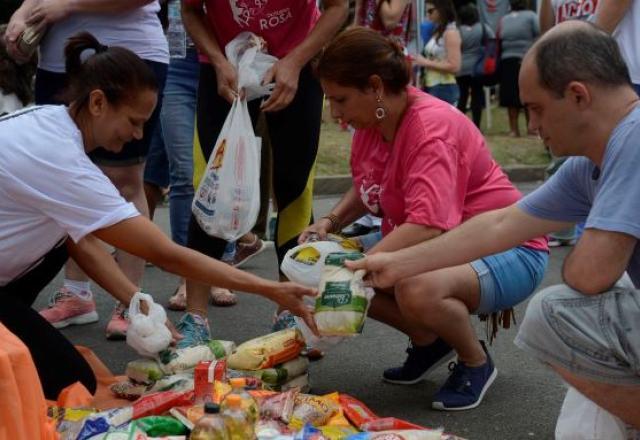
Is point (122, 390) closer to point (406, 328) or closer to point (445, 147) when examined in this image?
point (406, 328)

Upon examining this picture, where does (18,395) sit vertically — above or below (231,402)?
above

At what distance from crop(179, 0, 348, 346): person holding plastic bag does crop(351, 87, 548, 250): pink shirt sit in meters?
0.43

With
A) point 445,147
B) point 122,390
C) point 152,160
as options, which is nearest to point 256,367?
point 122,390

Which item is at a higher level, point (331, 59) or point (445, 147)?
point (331, 59)

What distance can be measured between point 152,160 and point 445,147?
2.30 m

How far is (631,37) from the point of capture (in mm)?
4227

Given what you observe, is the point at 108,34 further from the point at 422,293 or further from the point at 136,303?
the point at 422,293

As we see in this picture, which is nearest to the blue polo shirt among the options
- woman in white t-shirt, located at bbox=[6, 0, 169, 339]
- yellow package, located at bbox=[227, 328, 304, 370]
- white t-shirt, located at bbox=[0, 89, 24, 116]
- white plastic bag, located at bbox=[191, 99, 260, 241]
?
yellow package, located at bbox=[227, 328, 304, 370]

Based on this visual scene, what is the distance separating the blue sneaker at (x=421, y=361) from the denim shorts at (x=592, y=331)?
1.01 metres

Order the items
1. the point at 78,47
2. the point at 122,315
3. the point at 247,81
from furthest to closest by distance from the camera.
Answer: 1. the point at 122,315
2. the point at 247,81
3. the point at 78,47

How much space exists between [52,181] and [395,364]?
1561mm

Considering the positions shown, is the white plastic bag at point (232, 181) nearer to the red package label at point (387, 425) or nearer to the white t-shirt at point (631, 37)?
the red package label at point (387, 425)

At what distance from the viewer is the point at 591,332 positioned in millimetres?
2537

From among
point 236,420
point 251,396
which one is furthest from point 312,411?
point 236,420
